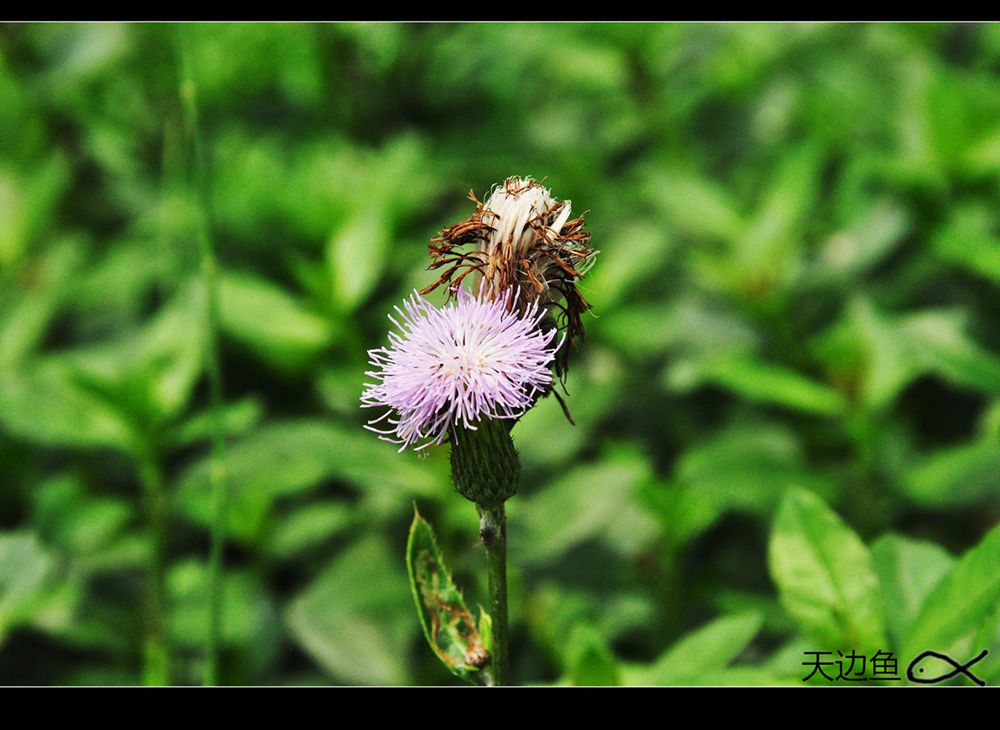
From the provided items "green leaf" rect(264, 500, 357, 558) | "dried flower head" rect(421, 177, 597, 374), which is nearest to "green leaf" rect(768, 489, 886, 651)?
"dried flower head" rect(421, 177, 597, 374)

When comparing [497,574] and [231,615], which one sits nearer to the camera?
[497,574]

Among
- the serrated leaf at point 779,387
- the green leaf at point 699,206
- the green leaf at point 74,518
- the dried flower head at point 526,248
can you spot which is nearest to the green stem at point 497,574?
the dried flower head at point 526,248

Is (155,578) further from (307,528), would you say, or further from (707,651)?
(707,651)

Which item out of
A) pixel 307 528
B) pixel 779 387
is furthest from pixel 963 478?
pixel 307 528

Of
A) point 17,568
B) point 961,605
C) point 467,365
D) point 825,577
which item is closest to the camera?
point 467,365

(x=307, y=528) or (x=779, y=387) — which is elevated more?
(x=779, y=387)

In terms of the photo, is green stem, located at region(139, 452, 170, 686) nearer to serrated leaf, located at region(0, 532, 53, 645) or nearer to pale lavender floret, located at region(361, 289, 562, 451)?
serrated leaf, located at region(0, 532, 53, 645)

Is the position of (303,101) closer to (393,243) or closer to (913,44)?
(393,243)
